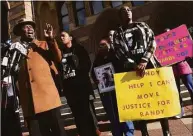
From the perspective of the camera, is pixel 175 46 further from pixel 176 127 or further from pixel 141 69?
pixel 141 69

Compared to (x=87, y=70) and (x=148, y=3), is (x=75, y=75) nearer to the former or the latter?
(x=87, y=70)

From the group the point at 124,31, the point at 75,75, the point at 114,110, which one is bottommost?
the point at 114,110

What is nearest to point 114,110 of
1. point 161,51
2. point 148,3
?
point 161,51

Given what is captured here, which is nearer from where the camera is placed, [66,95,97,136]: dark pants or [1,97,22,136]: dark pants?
[1,97,22,136]: dark pants

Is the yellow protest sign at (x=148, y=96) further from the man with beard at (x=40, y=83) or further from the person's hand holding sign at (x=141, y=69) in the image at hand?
the man with beard at (x=40, y=83)

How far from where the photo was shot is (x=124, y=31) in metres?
3.53

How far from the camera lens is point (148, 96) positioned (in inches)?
123

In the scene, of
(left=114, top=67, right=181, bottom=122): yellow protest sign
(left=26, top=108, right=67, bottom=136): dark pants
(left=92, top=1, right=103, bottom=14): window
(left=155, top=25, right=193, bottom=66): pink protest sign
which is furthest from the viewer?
(left=92, top=1, right=103, bottom=14): window

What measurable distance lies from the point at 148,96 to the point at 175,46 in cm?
226

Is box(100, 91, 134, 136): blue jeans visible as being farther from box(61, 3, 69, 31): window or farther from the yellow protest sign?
box(61, 3, 69, 31): window

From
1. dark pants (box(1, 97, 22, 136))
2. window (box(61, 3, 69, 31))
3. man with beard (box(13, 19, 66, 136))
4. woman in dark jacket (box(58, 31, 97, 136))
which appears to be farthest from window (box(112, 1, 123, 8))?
dark pants (box(1, 97, 22, 136))

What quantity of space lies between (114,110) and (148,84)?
2.55 feet

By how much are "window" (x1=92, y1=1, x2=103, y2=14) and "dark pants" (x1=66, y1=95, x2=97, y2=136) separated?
37.9 ft

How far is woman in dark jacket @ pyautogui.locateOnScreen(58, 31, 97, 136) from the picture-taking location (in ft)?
13.2
